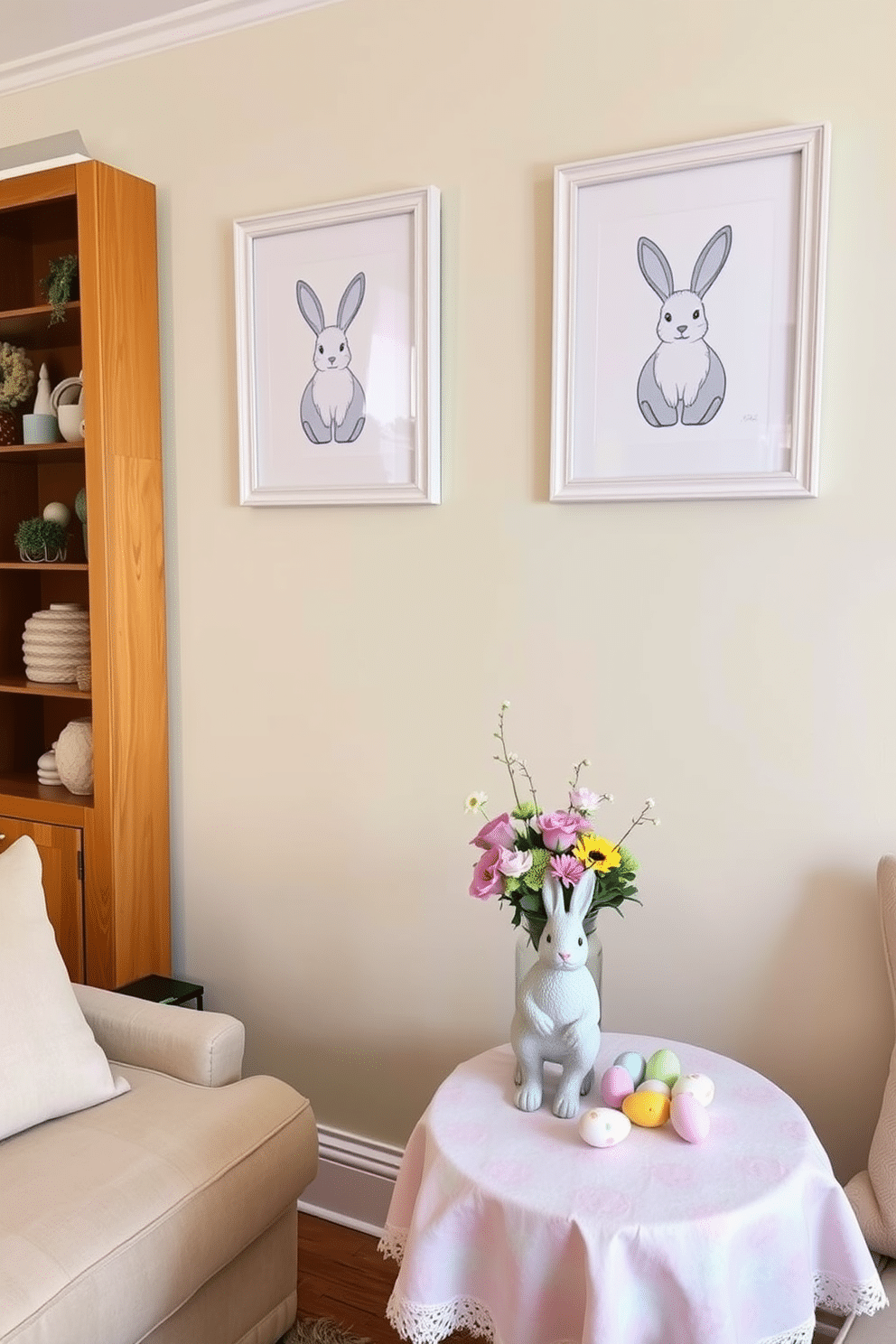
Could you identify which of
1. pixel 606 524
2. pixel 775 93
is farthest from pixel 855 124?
pixel 606 524

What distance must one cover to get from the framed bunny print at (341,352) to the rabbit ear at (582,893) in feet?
2.98

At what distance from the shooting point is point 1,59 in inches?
105

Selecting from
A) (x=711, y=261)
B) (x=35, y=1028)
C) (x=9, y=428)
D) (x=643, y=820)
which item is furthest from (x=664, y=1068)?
(x=9, y=428)

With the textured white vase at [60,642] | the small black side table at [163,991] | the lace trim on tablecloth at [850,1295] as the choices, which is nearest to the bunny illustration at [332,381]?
the textured white vase at [60,642]

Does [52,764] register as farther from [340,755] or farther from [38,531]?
[340,755]

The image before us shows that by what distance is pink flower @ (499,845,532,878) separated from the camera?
1.65 m

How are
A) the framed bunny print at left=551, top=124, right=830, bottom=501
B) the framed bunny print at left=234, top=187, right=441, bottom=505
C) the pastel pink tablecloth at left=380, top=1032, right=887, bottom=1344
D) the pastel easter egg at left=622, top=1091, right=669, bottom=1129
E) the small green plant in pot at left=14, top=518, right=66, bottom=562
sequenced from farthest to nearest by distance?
the small green plant in pot at left=14, top=518, right=66, bottom=562 → the framed bunny print at left=234, top=187, right=441, bottom=505 → the framed bunny print at left=551, top=124, right=830, bottom=501 → the pastel easter egg at left=622, top=1091, right=669, bottom=1129 → the pastel pink tablecloth at left=380, top=1032, right=887, bottom=1344

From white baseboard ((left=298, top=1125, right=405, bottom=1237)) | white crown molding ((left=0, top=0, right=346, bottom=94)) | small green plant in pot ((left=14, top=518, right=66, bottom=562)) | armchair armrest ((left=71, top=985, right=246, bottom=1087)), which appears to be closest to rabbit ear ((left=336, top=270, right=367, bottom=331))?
white crown molding ((left=0, top=0, right=346, bottom=94))

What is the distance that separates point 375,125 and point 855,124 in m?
0.95

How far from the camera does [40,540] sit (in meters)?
2.72

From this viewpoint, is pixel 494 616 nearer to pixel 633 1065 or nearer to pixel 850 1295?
pixel 633 1065

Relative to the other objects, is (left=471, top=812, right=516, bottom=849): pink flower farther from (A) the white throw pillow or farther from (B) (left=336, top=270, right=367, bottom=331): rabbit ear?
(B) (left=336, top=270, right=367, bottom=331): rabbit ear

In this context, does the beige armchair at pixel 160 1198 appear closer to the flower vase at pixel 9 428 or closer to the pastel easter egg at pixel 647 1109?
the pastel easter egg at pixel 647 1109

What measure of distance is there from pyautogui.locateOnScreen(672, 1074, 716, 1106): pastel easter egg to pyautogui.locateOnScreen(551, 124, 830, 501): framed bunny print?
0.96 metres
